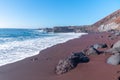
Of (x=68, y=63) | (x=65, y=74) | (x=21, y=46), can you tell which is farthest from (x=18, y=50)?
(x=65, y=74)

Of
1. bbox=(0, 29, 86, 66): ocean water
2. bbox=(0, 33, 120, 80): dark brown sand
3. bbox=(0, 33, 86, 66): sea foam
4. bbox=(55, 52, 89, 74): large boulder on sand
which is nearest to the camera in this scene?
bbox=(0, 33, 120, 80): dark brown sand

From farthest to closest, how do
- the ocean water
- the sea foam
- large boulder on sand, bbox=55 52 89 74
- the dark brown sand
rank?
the ocean water < the sea foam < large boulder on sand, bbox=55 52 89 74 < the dark brown sand

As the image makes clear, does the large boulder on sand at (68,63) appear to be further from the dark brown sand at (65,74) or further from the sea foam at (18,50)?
the sea foam at (18,50)

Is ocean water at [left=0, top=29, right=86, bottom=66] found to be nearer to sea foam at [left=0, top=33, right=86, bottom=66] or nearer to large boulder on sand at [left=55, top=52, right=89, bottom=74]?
sea foam at [left=0, top=33, right=86, bottom=66]

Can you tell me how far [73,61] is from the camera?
1362cm

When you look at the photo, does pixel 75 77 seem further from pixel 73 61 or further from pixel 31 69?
pixel 31 69

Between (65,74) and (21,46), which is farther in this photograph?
(21,46)

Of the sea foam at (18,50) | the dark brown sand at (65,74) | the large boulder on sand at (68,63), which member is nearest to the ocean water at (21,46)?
the sea foam at (18,50)

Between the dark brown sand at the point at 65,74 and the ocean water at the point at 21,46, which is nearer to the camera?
the dark brown sand at the point at 65,74

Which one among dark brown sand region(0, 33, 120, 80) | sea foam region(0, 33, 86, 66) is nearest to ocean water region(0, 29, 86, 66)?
sea foam region(0, 33, 86, 66)

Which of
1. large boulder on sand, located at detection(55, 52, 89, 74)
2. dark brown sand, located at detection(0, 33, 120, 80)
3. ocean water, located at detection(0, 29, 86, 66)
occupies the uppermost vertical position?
large boulder on sand, located at detection(55, 52, 89, 74)

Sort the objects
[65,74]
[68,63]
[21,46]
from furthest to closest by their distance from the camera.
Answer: [21,46]
[68,63]
[65,74]

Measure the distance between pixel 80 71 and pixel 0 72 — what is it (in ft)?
16.7

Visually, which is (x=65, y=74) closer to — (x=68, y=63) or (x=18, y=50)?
(x=68, y=63)
